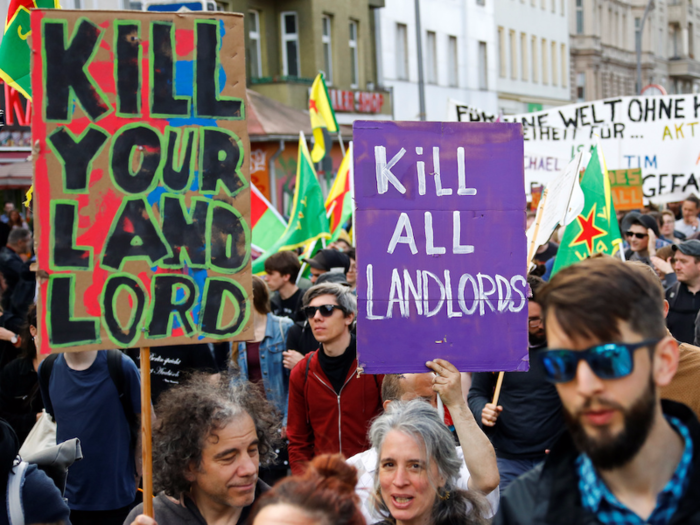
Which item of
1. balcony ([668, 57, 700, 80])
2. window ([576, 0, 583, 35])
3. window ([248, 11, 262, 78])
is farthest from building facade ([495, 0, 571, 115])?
balcony ([668, 57, 700, 80])

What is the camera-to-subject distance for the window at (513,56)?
41.2 meters

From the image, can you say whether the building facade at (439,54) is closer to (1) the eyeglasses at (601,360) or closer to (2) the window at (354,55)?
(2) the window at (354,55)

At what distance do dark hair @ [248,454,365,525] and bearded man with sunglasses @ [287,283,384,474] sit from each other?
234cm

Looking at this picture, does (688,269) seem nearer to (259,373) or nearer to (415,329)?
(259,373)

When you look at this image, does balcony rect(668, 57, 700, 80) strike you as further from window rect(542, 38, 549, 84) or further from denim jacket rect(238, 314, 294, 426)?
denim jacket rect(238, 314, 294, 426)

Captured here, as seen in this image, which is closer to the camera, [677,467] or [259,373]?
[677,467]

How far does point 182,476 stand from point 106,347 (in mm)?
545

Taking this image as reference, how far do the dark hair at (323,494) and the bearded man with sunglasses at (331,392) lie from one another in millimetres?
2337

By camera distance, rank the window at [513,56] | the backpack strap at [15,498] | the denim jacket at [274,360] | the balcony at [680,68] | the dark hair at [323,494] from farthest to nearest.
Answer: the balcony at [680,68] < the window at [513,56] < the denim jacket at [274,360] < the backpack strap at [15,498] < the dark hair at [323,494]

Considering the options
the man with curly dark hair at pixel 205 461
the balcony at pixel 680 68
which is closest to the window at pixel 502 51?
the balcony at pixel 680 68

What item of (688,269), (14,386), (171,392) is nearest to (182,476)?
(171,392)

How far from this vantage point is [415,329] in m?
3.70

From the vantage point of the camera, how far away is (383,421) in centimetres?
355

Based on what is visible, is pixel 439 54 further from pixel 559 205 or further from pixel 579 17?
pixel 559 205
